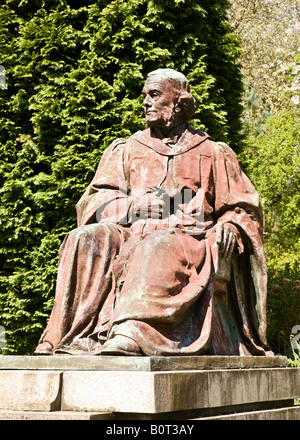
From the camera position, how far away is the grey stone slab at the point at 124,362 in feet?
11.7

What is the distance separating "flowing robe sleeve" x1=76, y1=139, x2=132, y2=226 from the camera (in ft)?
16.3

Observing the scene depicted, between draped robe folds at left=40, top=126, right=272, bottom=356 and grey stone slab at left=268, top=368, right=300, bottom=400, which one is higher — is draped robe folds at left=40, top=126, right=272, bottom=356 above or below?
above

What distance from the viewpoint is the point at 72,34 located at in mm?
8680

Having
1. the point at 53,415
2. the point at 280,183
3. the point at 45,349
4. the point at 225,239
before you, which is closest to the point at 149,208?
the point at 225,239

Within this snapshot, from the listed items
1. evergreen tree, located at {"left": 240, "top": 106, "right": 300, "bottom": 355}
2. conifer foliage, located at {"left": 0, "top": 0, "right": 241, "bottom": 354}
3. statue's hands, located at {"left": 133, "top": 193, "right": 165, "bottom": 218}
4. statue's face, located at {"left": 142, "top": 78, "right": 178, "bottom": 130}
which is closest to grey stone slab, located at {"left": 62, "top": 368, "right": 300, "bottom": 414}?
statue's hands, located at {"left": 133, "top": 193, "right": 165, "bottom": 218}

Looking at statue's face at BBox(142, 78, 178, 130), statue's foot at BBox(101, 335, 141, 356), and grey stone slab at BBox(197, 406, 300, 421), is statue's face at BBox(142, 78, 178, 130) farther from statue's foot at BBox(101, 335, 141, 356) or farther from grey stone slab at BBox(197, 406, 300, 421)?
grey stone slab at BBox(197, 406, 300, 421)

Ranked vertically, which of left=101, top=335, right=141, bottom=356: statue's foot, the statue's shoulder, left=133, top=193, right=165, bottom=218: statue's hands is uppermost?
the statue's shoulder

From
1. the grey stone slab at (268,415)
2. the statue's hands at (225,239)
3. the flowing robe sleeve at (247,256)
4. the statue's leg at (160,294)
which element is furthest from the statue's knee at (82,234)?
the grey stone slab at (268,415)

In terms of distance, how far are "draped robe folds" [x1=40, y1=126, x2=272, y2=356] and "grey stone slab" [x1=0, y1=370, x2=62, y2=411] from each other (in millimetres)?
423

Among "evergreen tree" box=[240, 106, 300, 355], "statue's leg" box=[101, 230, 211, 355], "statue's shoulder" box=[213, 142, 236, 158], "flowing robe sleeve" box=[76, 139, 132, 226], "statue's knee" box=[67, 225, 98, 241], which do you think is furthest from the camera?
"evergreen tree" box=[240, 106, 300, 355]

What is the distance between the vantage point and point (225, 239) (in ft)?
15.2

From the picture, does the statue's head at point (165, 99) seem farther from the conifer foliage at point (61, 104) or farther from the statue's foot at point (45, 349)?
the conifer foliage at point (61, 104)

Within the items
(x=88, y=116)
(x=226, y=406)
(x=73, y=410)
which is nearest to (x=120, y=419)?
(x=73, y=410)
